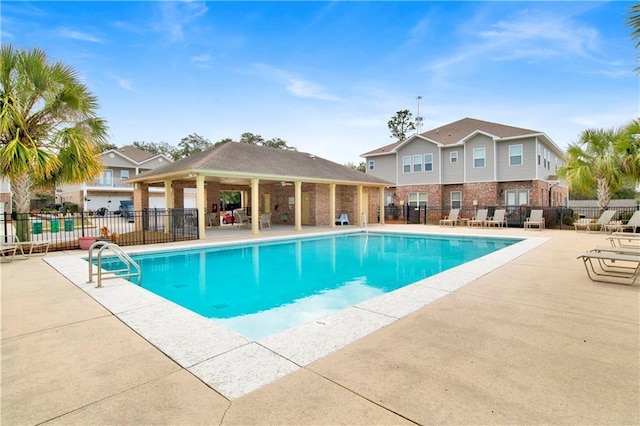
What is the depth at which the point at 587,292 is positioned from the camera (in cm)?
561

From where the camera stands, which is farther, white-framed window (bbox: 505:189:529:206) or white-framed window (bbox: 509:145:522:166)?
white-framed window (bbox: 505:189:529:206)

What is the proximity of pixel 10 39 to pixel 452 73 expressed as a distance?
17.5m

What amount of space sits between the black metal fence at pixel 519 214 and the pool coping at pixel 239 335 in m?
16.0

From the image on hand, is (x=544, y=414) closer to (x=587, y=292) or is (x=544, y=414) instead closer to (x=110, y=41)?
(x=587, y=292)

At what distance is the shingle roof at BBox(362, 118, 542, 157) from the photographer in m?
22.7

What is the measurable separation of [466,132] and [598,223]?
40.3 ft

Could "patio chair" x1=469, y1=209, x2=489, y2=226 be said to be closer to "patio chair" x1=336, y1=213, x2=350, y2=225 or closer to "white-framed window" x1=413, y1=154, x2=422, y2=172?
"white-framed window" x1=413, y1=154, x2=422, y2=172

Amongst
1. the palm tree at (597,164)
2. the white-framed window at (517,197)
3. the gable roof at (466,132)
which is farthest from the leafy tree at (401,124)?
the palm tree at (597,164)

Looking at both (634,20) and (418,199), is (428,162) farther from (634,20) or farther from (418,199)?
(634,20)

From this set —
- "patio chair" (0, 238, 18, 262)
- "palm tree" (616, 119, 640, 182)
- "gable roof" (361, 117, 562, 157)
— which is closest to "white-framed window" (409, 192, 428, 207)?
"gable roof" (361, 117, 562, 157)

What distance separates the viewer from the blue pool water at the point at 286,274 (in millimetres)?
6215

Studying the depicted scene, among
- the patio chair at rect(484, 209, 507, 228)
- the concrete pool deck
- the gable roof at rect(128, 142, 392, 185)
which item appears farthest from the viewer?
the patio chair at rect(484, 209, 507, 228)

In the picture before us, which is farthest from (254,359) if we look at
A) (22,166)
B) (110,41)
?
(110,41)

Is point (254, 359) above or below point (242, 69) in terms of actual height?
below
